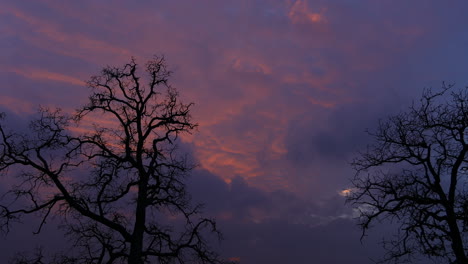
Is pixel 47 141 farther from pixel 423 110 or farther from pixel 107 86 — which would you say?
pixel 423 110

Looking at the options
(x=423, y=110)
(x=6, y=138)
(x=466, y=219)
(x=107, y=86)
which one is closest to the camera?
(x=466, y=219)

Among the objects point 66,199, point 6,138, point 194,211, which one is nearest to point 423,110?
point 194,211

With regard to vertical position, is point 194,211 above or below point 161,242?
above

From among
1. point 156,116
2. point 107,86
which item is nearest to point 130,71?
point 107,86

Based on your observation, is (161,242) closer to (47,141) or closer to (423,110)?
(47,141)

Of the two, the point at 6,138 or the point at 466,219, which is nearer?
the point at 466,219

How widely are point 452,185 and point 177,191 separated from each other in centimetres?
1143

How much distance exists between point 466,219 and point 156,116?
44.5 ft

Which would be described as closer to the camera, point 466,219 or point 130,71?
point 466,219

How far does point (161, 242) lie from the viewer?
17750 mm

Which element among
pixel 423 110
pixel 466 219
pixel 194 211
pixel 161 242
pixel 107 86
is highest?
pixel 107 86

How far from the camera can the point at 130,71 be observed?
1900cm

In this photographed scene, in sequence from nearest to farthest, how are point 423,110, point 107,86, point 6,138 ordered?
1. point 6,138
2. point 423,110
3. point 107,86

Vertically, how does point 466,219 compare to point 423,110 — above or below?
below
